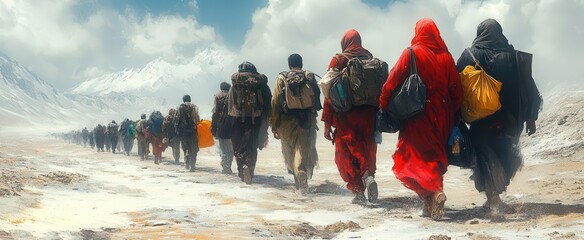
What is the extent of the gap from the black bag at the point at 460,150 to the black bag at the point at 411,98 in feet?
1.38

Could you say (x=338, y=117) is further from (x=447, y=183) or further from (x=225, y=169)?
(x=225, y=169)

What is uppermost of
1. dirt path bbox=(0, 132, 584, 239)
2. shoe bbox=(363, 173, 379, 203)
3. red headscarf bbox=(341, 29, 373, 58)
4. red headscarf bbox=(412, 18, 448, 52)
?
red headscarf bbox=(341, 29, 373, 58)

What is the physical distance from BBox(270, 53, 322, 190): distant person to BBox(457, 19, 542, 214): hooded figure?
2.43 m

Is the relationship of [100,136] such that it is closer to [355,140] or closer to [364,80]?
[355,140]

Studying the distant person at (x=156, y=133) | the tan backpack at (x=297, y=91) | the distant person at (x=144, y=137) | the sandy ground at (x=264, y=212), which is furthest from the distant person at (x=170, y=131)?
the tan backpack at (x=297, y=91)

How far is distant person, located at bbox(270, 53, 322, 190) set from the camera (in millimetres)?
6574

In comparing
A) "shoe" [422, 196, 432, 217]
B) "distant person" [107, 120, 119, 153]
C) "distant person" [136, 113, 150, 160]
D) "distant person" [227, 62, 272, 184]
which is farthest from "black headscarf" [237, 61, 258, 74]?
"distant person" [107, 120, 119, 153]

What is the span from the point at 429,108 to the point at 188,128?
26.1 feet

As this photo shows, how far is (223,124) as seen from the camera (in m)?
8.63

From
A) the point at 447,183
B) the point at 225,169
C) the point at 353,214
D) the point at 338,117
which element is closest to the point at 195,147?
the point at 225,169

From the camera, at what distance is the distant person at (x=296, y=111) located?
6.57 meters

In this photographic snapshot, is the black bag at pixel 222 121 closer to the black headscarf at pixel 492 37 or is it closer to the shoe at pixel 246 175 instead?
the shoe at pixel 246 175

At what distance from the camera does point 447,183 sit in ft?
27.7

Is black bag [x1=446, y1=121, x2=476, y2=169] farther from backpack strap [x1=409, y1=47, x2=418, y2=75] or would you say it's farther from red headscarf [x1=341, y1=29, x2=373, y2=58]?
red headscarf [x1=341, y1=29, x2=373, y2=58]
